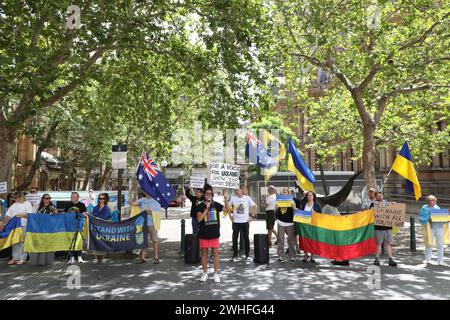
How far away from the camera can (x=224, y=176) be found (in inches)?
432

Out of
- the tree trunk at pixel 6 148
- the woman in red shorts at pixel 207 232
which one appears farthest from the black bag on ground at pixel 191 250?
the tree trunk at pixel 6 148

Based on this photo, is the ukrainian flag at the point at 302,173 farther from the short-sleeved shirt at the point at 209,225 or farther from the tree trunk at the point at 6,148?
the tree trunk at the point at 6,148

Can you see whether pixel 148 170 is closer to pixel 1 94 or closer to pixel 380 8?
pixel 1 94

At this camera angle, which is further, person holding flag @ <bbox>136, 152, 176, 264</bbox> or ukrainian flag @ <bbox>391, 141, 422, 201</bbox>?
person holding flag @ <bbox>136, 152, 176, 264</bbox>

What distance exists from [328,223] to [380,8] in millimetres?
8641

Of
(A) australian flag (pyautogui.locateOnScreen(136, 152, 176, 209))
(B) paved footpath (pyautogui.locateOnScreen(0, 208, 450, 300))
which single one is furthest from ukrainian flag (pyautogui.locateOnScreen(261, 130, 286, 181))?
(B) paved footpath (pyautogui.locateOnScreen(0, 208, 450, 300))

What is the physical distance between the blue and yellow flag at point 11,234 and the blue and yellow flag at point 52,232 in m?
0.63

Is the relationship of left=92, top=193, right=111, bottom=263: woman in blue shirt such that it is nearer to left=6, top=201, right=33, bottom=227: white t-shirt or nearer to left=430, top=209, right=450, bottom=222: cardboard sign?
left=6, top=201, right=33, bottom=227: white t-shirt

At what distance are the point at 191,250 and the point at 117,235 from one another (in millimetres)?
2011

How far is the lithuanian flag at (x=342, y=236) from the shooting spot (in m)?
9.40

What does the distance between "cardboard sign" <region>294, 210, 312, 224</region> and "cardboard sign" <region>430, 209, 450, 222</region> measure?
10.3ft

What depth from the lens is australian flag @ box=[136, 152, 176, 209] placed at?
422 inches

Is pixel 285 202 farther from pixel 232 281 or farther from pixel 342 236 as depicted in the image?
pixel 232 281

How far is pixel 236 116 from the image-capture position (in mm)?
12242
